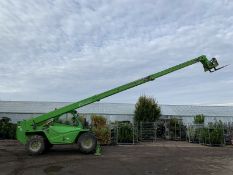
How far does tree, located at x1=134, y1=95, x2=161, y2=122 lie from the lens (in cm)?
3319

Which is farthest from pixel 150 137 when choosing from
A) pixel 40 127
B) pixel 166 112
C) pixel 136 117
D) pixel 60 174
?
pixel 60 174

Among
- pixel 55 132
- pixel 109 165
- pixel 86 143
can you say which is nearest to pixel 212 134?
pixel 86 143

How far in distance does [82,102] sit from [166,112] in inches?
912

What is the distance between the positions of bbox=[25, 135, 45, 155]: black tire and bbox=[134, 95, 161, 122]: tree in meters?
15.9

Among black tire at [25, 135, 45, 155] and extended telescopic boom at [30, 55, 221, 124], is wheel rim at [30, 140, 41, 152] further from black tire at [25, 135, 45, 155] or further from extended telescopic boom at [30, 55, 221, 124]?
extended telescopic boom at [30, 55, 221, 124]

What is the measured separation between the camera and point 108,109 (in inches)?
1606

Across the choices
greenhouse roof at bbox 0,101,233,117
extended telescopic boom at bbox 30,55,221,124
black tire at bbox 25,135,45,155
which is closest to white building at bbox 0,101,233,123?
greenhouse roof at bbox 0,101,233,117

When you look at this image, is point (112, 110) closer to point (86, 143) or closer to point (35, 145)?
point (86, 143)

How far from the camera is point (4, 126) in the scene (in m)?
30.6

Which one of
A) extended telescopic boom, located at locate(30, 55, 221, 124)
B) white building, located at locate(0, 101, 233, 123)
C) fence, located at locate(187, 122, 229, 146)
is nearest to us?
extended telescopic boom, located at locate(30, 55, 221, 124)

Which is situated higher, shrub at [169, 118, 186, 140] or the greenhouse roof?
the greenhouse roof

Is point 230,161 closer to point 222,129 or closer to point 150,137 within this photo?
point 222,129

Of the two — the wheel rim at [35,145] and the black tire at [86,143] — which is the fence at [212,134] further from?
the wheel rim at [35,145]

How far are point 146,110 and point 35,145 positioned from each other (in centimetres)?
1632
